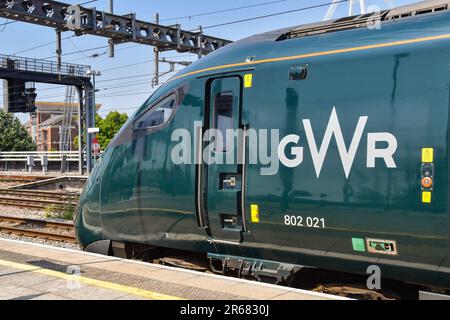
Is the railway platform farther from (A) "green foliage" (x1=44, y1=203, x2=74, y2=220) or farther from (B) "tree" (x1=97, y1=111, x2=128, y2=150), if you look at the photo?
(B) "tree" (x1=97, y1=111, x2=128, y2=150)

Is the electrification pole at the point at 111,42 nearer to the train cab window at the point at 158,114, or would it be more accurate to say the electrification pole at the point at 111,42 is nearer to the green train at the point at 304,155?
the green train at the point at 304,155

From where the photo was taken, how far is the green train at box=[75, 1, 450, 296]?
15.2 feet

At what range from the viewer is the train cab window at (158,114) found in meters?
6.68

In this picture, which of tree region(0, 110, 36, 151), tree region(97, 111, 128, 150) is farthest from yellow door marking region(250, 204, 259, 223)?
tree region(97, 111, 128, 150)

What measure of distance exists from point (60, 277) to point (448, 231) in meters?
4.45

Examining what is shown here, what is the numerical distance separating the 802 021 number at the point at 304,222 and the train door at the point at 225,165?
0.62m

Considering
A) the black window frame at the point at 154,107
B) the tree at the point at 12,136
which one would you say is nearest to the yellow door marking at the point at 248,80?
the black window frame at the point at 154,107

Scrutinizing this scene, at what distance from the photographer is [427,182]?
14.9ft

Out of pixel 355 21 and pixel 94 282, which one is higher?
pixel 355 21

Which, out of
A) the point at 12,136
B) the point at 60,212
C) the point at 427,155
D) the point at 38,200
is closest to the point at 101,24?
the point at 38,200

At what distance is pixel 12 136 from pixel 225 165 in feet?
232

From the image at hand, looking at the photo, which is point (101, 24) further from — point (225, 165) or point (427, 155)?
point (427, 155)
